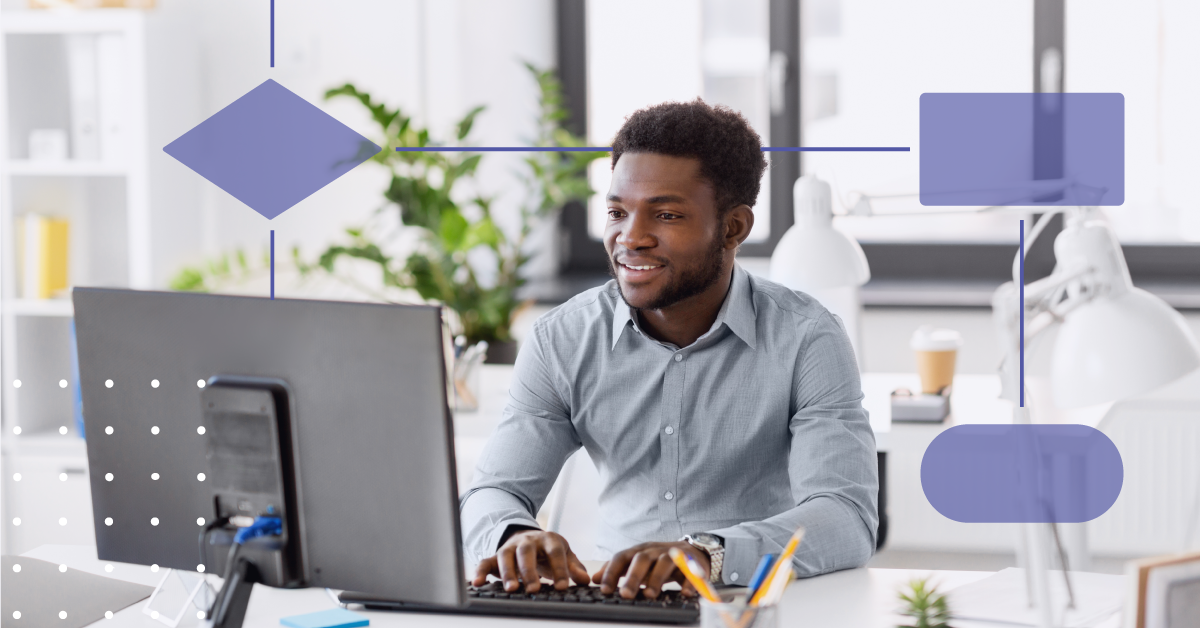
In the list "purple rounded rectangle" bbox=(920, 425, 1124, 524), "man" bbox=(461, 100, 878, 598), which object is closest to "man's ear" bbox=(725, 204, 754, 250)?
"man" bbox=(461, 100, 878, 598)

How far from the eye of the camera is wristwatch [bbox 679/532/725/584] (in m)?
1.22

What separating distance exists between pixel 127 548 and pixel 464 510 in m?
0.44

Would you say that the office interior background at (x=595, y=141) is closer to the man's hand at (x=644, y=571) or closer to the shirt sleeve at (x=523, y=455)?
the shirt sleeve at (x=523, y=455)

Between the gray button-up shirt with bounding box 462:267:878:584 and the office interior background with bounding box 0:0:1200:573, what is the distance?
902 mm

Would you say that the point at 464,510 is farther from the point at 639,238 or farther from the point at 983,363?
the point at 983,363

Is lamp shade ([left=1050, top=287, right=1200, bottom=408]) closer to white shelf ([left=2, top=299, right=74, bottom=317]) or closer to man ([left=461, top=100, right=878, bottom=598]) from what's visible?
man ([left=461, top=100, right=878, bottom=598])

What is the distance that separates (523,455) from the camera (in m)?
1.49

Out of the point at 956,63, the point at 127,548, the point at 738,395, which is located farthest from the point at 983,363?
the point at 127,548

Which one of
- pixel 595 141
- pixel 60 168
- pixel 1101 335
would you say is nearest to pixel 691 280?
pixel 1101 335

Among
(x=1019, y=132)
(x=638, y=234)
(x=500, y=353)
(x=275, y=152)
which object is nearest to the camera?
(x=638, y=234)

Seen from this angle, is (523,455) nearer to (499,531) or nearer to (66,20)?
(499,531)

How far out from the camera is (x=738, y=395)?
1489 mm

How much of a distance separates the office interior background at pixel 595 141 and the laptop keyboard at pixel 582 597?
1266mm

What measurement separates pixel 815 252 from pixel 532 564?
3.09 feet
